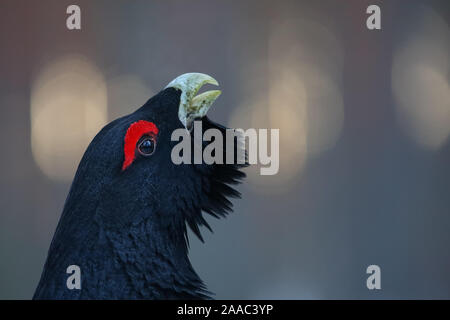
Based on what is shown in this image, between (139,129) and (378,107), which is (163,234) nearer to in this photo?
(139,129)

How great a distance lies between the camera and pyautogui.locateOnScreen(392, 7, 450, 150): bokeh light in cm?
304

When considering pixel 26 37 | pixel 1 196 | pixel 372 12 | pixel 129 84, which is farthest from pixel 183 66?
pixel 1 196

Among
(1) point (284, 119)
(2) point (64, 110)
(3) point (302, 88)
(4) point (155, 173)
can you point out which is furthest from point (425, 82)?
(4) point (155, 173)

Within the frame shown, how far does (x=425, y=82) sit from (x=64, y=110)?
2.09 metres

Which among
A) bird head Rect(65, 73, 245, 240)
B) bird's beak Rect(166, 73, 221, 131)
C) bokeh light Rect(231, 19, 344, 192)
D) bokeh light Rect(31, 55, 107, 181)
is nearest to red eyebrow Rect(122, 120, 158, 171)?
bird head Rect(65, 73, 245, 240)

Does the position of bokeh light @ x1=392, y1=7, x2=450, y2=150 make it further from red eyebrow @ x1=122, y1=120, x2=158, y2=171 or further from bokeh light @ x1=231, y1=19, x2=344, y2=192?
red eyebrow @ x1=122, y1=120, x2=158, y2=171

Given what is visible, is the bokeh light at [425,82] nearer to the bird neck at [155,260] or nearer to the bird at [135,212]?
the bird at [135,212]

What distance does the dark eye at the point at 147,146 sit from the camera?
53.6 inches

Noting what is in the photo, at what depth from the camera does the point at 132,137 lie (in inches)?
52.2

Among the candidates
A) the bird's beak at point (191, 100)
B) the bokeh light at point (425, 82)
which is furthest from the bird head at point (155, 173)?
the bokeh light at point (425, 82)

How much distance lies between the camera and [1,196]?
3008 mm

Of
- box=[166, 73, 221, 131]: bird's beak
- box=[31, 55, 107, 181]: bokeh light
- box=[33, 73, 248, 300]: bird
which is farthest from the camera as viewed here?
box=[31, 55, 107, 181]: bokeh light

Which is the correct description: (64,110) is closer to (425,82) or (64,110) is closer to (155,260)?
(155,260)

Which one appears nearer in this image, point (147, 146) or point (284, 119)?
point (147, 146)
